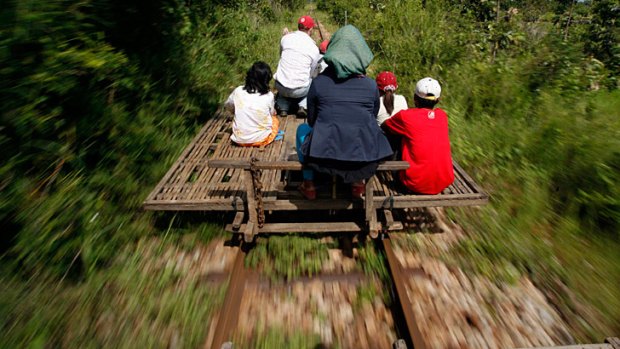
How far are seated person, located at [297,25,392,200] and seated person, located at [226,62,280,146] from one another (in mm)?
1419

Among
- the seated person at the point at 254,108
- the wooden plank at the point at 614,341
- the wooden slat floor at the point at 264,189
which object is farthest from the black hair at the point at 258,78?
the wooden plank at the point at 614,341

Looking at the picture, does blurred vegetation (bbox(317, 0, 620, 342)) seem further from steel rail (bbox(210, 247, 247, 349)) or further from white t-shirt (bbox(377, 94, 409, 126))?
steel rail (bbox(210, 247, 247, 349))

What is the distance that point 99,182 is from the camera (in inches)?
130

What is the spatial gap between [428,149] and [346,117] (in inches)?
40.9

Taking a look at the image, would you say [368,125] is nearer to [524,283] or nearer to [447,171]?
[447,171]

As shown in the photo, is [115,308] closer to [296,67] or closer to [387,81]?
[387,81]

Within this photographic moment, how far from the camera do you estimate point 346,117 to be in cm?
273

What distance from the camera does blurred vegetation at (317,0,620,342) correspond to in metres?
3.16

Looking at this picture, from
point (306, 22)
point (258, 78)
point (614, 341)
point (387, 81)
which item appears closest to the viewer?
point (614, 341)

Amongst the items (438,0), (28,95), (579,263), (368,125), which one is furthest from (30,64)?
(438,0)

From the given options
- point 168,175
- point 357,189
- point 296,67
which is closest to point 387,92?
point 357,189

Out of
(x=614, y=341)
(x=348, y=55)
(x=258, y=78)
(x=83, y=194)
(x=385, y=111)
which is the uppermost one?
(x=348, y=55)

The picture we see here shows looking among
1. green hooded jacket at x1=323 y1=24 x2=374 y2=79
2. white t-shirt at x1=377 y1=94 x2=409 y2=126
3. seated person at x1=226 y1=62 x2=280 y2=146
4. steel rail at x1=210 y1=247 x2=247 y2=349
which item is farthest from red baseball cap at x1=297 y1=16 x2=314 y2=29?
steel rail at x1=210 y1=247 x2=247 y2=349

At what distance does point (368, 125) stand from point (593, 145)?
3.14 metres
